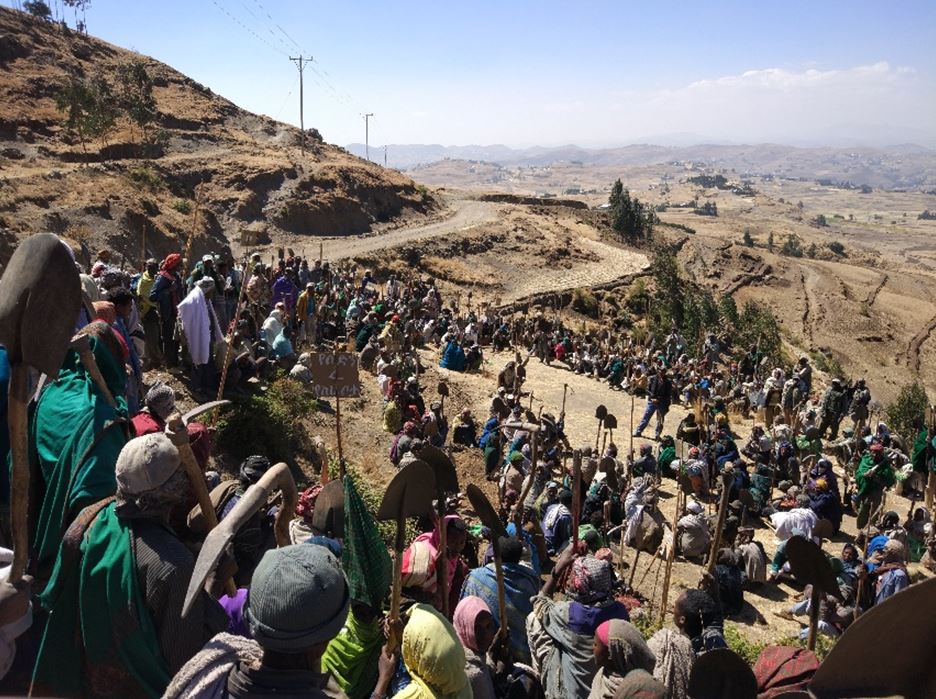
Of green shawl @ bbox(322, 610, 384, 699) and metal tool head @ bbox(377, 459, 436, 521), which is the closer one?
green shawl @ bbox(322, 610, 384, 699)

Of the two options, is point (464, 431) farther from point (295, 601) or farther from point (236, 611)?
point (295, 601)

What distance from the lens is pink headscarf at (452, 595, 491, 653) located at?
3.26 metres

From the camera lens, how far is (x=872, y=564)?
7277mm

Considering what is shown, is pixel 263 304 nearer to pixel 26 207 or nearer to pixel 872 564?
pixel 872 564

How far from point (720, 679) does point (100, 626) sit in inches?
86.2

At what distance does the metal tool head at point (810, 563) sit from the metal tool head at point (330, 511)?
91.8 inches

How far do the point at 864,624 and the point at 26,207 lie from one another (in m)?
27.4

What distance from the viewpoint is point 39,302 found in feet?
7.43

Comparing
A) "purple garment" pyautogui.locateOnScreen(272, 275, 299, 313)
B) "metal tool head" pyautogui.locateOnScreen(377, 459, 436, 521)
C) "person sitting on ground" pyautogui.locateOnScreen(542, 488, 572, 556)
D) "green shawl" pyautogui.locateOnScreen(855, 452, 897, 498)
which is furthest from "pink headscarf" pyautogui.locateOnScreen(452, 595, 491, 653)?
"purple garment" pyautogui.locateOnScreen(272, 275, 299, 313)

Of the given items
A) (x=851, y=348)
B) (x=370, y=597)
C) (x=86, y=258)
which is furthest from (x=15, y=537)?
(x=851, y=348)

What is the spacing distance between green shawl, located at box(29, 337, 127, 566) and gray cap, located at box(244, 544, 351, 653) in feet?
4.00

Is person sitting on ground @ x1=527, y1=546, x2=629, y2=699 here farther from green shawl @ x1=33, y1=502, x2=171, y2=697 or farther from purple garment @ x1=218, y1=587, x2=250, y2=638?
green shawl @ x1=33, y1=502, x2=171, y2=697

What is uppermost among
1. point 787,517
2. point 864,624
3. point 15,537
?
point 864,624

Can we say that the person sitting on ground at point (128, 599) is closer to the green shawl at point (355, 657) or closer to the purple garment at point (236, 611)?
the purple garment at point (236, 611)
